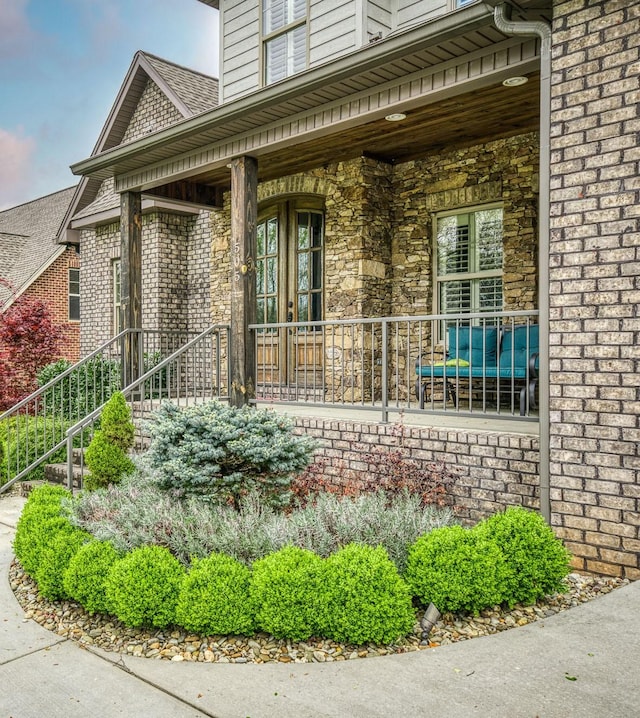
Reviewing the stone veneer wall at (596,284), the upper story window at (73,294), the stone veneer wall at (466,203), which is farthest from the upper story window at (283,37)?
the upper story window at (73,294)

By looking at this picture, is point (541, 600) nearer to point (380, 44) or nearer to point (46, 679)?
point (46, 679)

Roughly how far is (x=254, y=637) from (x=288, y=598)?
1.03ft

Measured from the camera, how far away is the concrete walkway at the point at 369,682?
2482 mm

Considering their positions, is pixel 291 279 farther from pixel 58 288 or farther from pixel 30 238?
pixel 30 238

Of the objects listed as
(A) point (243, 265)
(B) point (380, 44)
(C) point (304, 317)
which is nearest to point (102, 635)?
(A) point (243, 265)

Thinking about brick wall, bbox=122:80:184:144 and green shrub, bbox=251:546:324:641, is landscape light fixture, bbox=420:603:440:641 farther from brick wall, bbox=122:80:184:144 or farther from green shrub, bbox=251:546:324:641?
brick wall, bbox=122:80:184:144

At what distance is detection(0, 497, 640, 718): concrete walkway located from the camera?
8.14ft

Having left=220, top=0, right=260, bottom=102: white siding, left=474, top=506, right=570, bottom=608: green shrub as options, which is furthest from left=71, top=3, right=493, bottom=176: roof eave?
left=474, top=506, right=570, bottom=608: green shrub

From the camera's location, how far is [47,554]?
3695 mm

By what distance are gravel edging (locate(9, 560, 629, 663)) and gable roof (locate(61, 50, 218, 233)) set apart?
28.1 feet

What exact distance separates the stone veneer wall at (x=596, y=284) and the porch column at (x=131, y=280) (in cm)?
520

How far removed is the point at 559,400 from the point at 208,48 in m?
31.1

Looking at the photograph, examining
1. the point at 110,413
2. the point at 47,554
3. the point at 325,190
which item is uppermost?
the point at 325,190

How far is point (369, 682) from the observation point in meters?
2.68
